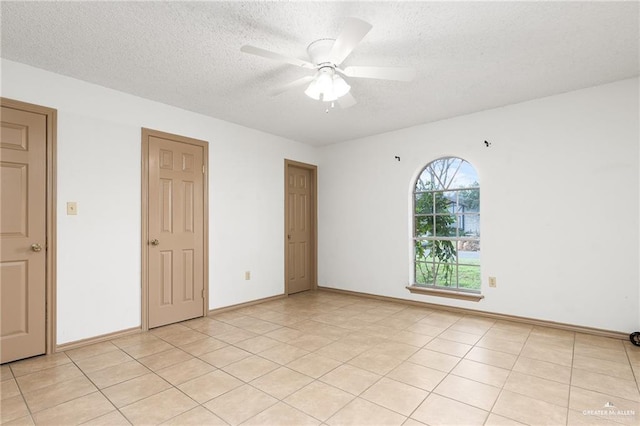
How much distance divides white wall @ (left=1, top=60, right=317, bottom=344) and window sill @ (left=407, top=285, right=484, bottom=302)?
2.41m

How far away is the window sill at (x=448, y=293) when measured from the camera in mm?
3987

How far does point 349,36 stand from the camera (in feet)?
6.15

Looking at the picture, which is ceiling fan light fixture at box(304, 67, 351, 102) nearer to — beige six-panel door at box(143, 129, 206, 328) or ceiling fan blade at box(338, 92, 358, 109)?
ceiling fan blade at box(338, 92, 358, 109)

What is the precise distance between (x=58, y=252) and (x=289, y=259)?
119 inches

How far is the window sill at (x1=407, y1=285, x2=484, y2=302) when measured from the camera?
13.1ft

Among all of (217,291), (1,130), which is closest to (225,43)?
(1,130)

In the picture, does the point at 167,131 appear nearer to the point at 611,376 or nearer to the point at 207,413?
the point at 207,413

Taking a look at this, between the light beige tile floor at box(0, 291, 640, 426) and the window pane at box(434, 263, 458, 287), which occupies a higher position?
the window pane at box(434, 263, 458, 287)

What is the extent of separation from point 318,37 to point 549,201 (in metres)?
3.01

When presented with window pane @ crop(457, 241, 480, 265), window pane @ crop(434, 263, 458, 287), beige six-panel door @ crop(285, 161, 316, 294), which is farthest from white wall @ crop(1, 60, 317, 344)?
window pane @ crop(457, 241, 480, 265)

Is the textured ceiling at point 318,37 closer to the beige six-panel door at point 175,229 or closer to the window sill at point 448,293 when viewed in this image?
the beige six-panel door at point 175,229

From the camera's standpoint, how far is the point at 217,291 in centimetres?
415

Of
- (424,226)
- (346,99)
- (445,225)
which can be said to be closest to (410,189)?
(424,226)

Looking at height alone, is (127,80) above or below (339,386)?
above
